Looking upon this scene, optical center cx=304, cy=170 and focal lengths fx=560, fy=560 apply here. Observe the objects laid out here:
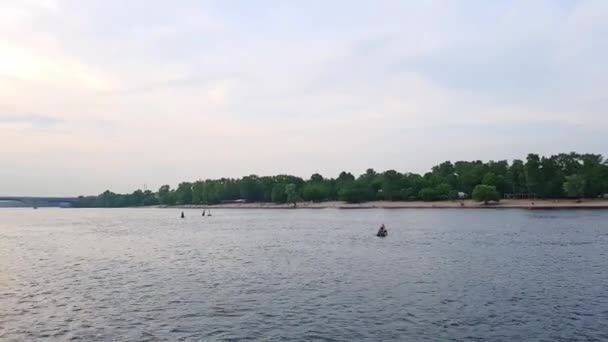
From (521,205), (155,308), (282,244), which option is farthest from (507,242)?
(521,205)

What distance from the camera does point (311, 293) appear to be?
37.9m

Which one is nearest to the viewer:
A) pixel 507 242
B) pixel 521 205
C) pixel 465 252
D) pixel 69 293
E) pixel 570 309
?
pixel 570 309

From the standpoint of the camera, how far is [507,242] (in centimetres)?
7425

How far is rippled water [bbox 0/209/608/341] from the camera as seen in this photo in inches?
1114

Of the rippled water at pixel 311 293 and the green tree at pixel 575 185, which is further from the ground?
the green tree at pixel 575 185

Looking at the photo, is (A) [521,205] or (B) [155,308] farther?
(A) [521,205]

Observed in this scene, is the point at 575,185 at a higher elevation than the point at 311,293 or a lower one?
higher

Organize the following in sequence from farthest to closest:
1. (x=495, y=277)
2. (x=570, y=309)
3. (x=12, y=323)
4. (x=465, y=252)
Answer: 1. (x=465, y=252)
2. (x=495, y=277)
3. (x=570, y=309)
4. (x=12, y=323)

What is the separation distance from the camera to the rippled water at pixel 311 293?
28.3 metres

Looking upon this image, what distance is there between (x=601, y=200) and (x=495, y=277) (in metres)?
171

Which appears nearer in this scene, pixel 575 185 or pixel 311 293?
pixel 311 293

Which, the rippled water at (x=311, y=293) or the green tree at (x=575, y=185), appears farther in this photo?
the green tree at (x=575, y=185)

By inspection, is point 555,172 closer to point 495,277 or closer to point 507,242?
point 507,242

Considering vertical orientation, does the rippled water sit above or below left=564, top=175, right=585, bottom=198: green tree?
below
